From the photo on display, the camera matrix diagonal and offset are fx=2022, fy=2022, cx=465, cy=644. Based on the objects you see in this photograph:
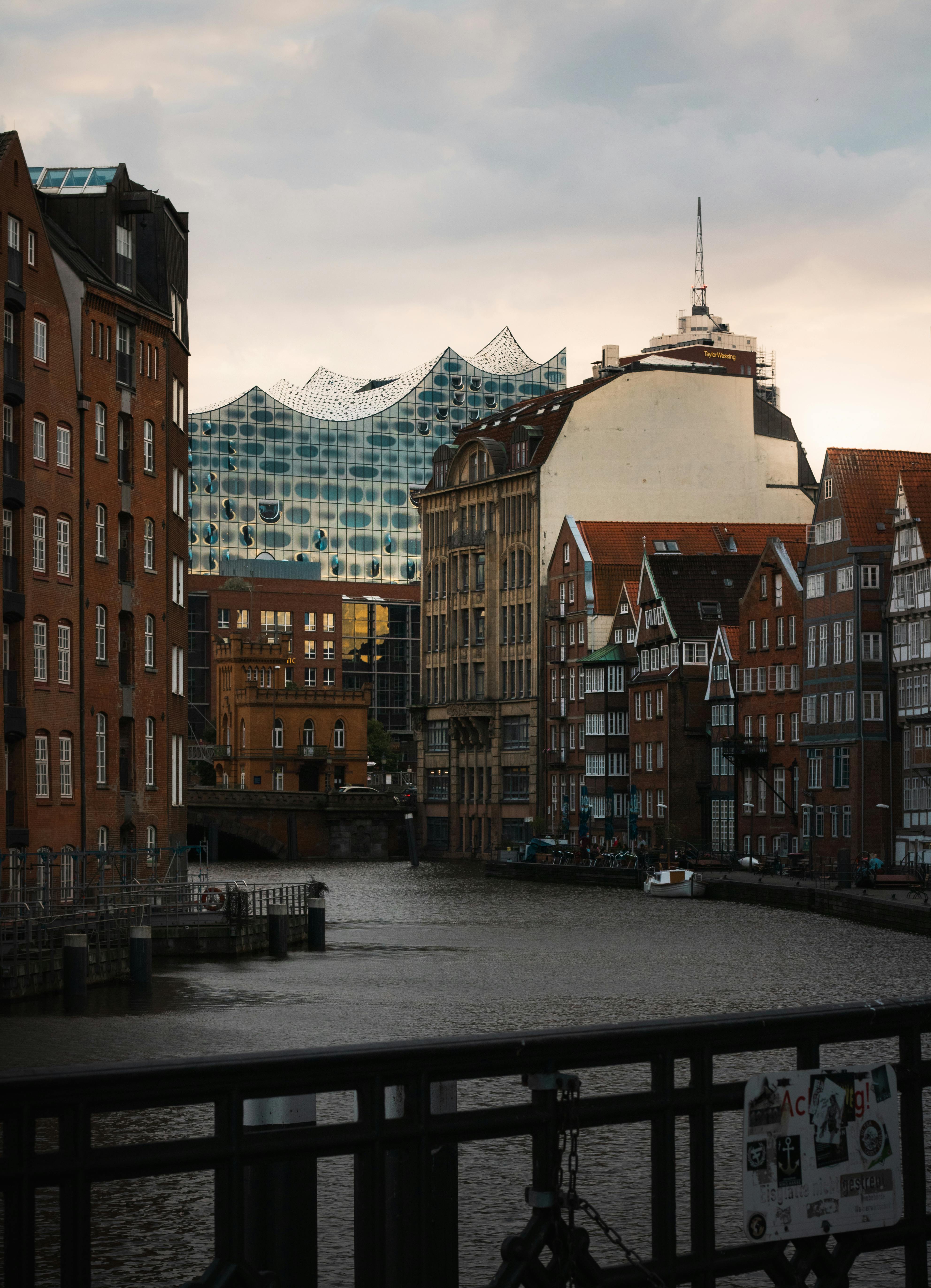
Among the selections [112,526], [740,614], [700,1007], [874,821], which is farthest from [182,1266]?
[740,614]

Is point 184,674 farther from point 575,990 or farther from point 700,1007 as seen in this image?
point 700,1007

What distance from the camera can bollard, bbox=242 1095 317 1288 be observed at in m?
6.66

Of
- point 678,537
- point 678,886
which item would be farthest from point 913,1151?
point 678,537

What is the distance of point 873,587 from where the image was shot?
92.6 m

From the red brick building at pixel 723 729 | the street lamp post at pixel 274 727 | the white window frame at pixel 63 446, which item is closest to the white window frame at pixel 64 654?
the white window frame at pixel 63 446

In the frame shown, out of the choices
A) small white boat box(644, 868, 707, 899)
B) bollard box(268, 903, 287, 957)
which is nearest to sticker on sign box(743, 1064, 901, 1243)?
bollard box(268, 903, 287, 957)

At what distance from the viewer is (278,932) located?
56031 mm

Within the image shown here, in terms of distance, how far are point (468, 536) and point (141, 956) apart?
107 m

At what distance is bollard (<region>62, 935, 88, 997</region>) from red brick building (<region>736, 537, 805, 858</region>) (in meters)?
60.4

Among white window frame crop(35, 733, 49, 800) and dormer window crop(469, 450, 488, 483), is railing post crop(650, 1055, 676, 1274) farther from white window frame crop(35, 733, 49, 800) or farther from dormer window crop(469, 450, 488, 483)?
dormer window crop(469, 450, 488, 483)

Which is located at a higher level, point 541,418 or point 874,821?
point 541,418

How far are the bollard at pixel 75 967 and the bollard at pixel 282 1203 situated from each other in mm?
35856

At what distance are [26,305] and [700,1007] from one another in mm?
30585

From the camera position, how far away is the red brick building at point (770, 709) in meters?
100
